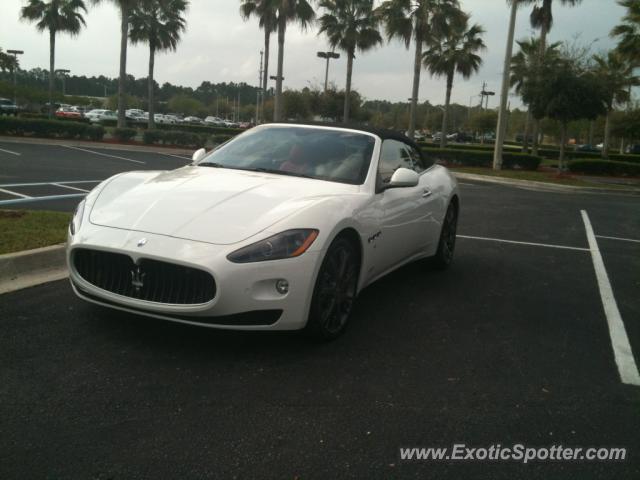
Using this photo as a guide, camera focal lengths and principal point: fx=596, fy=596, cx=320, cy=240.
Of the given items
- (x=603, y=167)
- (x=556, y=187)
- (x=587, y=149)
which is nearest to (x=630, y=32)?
(x=603, y=167)

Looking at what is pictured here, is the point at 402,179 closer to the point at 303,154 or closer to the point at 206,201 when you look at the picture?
the point at 303,154

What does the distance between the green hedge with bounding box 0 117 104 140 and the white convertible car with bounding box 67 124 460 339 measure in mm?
23415

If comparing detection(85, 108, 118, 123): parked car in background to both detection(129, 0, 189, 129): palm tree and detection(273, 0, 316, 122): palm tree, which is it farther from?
detection(273, 0, 316, 122): palm tree

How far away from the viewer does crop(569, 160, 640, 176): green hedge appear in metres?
26.9

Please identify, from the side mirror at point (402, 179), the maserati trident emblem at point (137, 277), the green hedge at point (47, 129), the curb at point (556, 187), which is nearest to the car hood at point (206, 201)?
the maserati trident emblem at point (137, 277)

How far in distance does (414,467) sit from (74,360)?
1996 millimetres

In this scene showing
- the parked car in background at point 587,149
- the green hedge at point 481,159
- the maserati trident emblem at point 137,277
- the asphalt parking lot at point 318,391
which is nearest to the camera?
the asphalt parking lot at point 318,391

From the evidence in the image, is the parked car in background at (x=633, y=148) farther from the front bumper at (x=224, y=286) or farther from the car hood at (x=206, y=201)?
the front bumper at (x=224, y=286)

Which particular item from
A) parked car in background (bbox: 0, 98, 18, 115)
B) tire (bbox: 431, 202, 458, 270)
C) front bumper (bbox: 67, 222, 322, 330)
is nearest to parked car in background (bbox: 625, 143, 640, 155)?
parked car in background (bbox: 0, 98, 18, 115)

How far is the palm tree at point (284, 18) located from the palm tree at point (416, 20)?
12.9 ft

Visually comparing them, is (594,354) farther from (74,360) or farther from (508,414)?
(74,360)

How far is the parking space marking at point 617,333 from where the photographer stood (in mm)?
3732

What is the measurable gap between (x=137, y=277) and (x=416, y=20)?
2965 cm

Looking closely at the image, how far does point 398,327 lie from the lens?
4.36 meters
